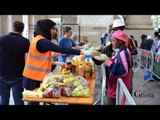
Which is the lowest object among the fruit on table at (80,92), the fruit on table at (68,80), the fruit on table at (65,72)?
the fruit on table at (80,92)

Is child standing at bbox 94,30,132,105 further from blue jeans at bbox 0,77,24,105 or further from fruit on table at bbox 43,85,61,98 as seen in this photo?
blue jeans at bbox 0,77,24,105

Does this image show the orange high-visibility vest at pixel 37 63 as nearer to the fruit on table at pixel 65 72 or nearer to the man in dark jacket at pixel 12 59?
the fruit on table at pixel 65 72

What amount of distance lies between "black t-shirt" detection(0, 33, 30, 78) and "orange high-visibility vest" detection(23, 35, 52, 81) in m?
0.67

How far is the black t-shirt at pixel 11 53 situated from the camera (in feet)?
15.7

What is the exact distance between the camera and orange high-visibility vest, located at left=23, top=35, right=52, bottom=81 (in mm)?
4133

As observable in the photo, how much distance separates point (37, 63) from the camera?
416cm

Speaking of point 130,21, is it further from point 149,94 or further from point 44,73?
point 44,73

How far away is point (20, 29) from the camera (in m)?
4.92

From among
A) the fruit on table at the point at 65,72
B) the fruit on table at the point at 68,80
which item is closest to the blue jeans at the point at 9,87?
the fruit on table at the point at 65,72

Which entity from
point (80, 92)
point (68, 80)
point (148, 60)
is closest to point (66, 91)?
point (80, 92)

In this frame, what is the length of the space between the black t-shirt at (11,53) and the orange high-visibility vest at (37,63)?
2.19 ft

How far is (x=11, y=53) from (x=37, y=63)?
0.81m

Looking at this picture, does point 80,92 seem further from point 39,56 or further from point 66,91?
point 39,56
